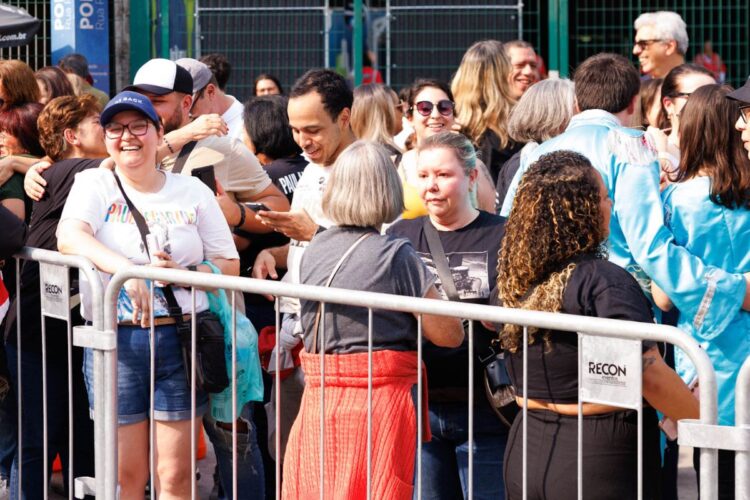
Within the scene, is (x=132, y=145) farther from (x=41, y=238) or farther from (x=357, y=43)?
(x=357, y=43)

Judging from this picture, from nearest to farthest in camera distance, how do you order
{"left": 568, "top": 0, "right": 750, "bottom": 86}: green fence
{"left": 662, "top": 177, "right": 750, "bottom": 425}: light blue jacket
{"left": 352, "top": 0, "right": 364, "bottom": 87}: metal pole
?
{"left": 662, "top": 177, "right": 750, "bottom": 425}: light blue jacket, {"left": 352, "top": 0, "right": 364, "bottom": 87}: metal pole, {"left": 568, "top": 0, "right": 750, "bottom": 86}: green fence

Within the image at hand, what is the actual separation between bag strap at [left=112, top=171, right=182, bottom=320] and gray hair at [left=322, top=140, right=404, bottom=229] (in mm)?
734

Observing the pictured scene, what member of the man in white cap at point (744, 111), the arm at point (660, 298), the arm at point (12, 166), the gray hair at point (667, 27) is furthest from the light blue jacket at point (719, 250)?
the gray hair at point (667, 27)

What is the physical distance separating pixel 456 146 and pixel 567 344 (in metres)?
1.37

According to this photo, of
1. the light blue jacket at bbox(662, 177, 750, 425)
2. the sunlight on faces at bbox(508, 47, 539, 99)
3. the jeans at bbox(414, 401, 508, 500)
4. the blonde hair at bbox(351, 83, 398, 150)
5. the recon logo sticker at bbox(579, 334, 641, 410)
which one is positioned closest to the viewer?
the recon logo sticker at bbox(579, 334, 641, 410)

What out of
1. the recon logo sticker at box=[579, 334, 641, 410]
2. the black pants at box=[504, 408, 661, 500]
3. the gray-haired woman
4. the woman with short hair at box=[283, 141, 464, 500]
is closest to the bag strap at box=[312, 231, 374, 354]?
the woman with short hair at box=[283, 141, 464, 500]

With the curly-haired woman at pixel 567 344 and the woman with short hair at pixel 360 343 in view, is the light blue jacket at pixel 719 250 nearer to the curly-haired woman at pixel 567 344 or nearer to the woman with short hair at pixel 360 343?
the curly-haired woman at pixel 567 344

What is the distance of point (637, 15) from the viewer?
39.6ft

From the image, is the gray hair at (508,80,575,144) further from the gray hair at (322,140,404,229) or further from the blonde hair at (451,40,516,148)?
the gray hair at (322,140,404,229)

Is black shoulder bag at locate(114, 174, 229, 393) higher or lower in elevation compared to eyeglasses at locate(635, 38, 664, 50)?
lower

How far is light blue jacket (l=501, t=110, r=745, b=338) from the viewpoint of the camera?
4258mm

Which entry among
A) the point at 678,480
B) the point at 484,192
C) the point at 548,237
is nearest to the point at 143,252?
the point at 484,192

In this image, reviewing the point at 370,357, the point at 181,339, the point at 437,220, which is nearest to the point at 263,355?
the point at 181,339

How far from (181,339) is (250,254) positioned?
4.35 feet
